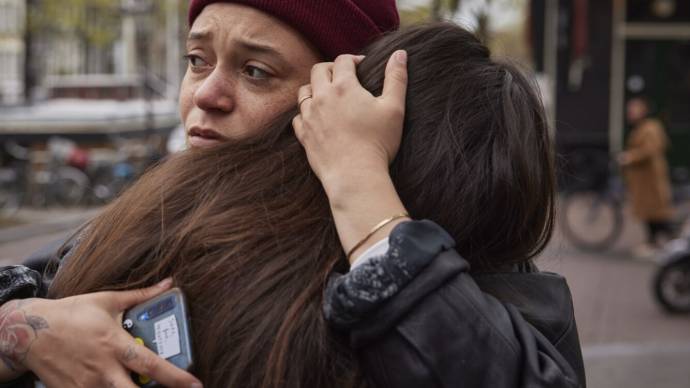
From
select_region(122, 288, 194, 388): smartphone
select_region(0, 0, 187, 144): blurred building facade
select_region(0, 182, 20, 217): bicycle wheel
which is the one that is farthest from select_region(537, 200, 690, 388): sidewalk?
select_region(0, 182, 20, 217): bicycle wheel

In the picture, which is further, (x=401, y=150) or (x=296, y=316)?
(x=401, y=150)

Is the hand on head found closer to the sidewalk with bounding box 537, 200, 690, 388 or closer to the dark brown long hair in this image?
the dark brown long hair

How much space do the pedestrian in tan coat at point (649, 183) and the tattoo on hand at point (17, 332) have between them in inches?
397

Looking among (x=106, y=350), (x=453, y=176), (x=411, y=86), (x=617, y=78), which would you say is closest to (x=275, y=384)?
(x=106, y=350)

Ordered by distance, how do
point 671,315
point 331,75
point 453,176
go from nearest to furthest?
point 453,176, point 331,75, point 671,315

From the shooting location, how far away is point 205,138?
1580 mm

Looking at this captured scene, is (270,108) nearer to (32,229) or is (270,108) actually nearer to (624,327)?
(624,327)

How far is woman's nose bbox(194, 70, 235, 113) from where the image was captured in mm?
1551

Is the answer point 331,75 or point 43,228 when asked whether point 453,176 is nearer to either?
point 331,75

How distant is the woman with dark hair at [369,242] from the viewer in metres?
1.19

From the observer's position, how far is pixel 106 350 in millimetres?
1220

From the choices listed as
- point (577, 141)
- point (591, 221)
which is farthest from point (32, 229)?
point (577, 141)

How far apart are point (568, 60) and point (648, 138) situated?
274 inches

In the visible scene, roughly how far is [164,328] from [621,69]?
1726 centimetres
